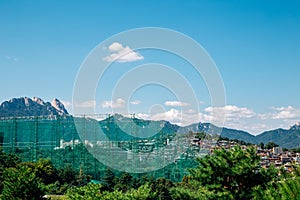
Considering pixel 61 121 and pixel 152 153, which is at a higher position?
pixel 61 121

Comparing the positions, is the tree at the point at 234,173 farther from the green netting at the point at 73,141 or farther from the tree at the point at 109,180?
the green netting at the point at 73,141

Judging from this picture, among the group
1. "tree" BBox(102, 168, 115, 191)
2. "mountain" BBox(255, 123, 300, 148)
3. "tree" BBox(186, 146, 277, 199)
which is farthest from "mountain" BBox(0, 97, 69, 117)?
"tree" BBox(186, 146, 277, 199)

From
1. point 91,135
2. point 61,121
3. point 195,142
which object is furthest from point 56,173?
point 195,142

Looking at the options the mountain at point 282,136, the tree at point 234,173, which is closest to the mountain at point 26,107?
the mountain at point 282,136

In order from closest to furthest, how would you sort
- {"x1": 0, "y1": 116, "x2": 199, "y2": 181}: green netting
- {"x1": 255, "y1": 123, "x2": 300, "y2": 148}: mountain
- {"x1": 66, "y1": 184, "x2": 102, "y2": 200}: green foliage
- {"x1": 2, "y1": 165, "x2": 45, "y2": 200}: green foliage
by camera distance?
{"x1": 66, "y1": 184, "x2": 102, "y2": 200}: green foliage
{"x1": 2, "y1": 165, "x2": 45, "y2": 200}: green foliage
{"x1": 0, "y1": 116, "x2": 199, "y2": 181}: green netting
{"x1": 255, "y1": 123, "x2": 300, "y2": 148}: mountain

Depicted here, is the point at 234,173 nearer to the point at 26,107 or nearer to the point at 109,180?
the point at 109,180

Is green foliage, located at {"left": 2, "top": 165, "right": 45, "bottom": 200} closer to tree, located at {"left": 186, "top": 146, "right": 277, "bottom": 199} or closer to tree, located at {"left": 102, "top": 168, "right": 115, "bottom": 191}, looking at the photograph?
tree, located at {"left": 186, "top": 146, "right": 277, "bottom": 199}

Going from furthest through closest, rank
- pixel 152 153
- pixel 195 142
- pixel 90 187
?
1. pixel 195 142
2. pixel 152 153
3. pixel 90 187

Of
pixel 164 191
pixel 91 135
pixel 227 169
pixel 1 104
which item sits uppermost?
pixel 1 104

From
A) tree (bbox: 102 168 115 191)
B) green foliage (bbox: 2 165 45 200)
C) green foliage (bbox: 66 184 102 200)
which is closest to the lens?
green foliage (bbox: 66 184 102 200)

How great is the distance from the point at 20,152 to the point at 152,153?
765 cm

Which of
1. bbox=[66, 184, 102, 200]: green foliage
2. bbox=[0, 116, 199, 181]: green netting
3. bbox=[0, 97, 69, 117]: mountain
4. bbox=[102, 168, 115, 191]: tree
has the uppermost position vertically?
bbox=[0, 97, 69, 117]: mountain

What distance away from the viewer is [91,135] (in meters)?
23.3

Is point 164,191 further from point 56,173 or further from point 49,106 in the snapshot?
point 49,106
